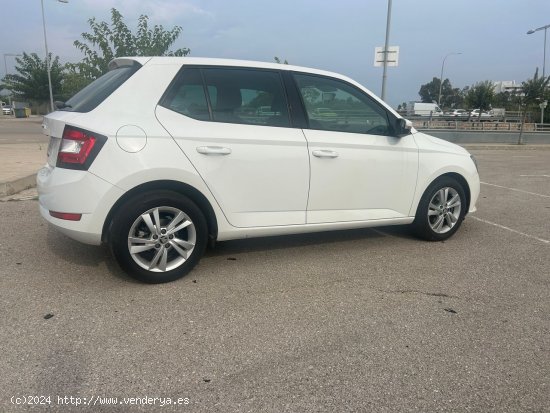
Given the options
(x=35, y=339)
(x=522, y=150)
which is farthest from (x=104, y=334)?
(x=522, y=150)

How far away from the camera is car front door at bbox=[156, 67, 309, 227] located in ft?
12.4

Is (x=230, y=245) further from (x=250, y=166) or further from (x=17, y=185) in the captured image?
(x=17, y=185)

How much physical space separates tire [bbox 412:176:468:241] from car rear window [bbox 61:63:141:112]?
10.3ft

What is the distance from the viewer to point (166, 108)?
3725mm

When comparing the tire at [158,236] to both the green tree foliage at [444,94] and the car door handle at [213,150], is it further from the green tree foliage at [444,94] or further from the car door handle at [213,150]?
the green tree foliage at [444,94]

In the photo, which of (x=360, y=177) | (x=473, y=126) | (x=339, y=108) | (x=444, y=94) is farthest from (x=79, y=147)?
(x=444, y=94)

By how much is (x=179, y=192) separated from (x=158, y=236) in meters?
0.39

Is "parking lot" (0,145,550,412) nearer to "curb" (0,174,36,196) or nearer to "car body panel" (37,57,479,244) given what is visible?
"car body panel" (37,57,479,244)

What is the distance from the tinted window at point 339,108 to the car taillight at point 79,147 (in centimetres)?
186

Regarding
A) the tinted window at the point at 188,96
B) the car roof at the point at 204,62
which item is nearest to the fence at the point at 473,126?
the car roof at the point at 204,62

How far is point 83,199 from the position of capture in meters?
3.48

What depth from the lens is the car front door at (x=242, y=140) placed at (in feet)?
12.4

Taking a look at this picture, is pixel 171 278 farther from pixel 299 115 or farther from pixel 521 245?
pixel 521 245

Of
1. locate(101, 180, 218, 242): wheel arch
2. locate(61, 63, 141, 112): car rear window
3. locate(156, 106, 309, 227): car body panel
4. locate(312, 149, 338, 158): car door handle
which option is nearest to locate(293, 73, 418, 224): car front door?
locate(312, 149, 338, 158): car door handle
